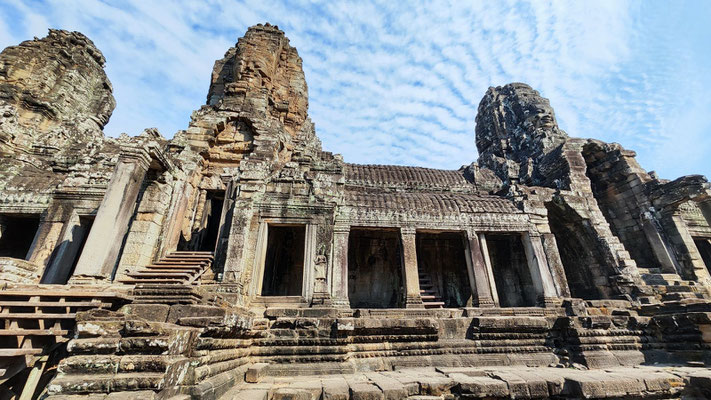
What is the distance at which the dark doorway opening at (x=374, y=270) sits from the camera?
37.0 ft

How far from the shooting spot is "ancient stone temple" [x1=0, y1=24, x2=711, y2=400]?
4.00m

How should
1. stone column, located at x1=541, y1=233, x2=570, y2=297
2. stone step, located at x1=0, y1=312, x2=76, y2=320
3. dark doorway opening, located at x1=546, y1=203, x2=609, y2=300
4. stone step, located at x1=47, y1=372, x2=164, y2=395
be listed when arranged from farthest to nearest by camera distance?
1. dark doorway opening, located at x1=546, y1=203, x2=609, y2=300
2. stone column, located at x1=541, y1=233, x2=570, y2=297
3. stone step, located at x1=0, y1=312, x2=76, y2=320
4. stone step, located at x1=47, y1=372, x2=164, y2=395

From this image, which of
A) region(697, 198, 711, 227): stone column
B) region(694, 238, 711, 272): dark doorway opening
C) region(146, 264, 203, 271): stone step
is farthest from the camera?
region(694, 238, 711, 272): dark doorway opening

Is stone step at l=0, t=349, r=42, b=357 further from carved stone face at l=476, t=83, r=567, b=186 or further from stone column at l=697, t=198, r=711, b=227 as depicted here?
stone column at l=697, t=198, r=711, b=227

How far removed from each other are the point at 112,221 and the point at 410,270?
8382mm

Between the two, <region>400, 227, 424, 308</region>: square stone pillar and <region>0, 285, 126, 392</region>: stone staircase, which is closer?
<region>0, 285, 126, 392</region>: stone staircase

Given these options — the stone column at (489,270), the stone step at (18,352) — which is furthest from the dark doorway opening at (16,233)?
the stone column at (489,270)

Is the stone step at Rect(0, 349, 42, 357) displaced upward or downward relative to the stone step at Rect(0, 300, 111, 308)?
downward

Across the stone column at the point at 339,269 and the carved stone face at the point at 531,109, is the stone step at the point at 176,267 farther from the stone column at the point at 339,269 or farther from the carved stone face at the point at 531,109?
the carved stone face at the point at 531,109

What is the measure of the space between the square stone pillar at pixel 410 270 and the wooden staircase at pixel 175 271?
5.72 metres

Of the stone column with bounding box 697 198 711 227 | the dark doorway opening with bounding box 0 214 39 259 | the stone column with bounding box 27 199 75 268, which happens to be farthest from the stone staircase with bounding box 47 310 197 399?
the stone column with bounding box 697 198 711 227

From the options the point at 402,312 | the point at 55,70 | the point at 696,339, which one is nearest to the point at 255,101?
the point at 402,312

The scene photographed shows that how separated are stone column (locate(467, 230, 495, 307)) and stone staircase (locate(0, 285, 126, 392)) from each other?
920 centimetres

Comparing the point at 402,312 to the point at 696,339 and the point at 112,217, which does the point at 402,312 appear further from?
the point at 112,217
